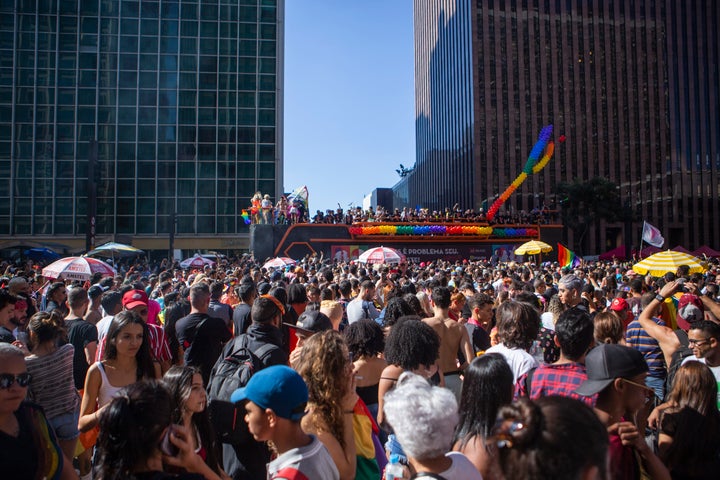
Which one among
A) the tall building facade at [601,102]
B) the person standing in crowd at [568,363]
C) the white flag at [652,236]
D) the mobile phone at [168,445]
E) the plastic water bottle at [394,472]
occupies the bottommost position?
the plastic water bottle at [394,472]

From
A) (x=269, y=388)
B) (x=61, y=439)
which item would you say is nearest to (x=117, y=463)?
(x=269, y=388)

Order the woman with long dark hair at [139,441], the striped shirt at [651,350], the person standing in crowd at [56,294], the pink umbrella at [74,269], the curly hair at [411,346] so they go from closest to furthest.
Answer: the woman with long dark hair at [139,441]
the curly hair at [411,346]
the striped shirt at [651,350]
the person standing in crowd at [56,294]
the pink umbrella at [74,269]

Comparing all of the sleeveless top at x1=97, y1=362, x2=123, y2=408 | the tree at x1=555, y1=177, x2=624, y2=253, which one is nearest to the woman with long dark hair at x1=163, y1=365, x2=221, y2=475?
the sleeveless top at x1=97, y1=362, x2=123, y2=408

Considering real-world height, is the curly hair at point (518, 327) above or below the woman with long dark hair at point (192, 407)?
above

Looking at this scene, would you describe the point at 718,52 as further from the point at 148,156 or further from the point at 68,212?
the point at 68,212

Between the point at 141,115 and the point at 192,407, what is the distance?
49.8 m

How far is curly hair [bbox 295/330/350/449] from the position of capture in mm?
3219

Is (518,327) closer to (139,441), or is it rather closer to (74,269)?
(139,441)

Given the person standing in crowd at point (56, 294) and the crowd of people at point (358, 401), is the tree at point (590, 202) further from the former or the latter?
the person standing in crowd at point (56, 294)

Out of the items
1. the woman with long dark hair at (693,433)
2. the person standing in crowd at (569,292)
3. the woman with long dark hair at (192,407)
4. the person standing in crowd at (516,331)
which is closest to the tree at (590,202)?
the person standing in crowd at (569,292)

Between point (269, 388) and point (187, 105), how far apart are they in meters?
49.9

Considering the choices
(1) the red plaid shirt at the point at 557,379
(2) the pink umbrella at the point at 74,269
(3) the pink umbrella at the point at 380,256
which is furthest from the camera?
(3) the pink umbrella at the point at 380,256

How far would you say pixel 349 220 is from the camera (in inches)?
1251

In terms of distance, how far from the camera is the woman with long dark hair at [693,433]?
3.29 meters
